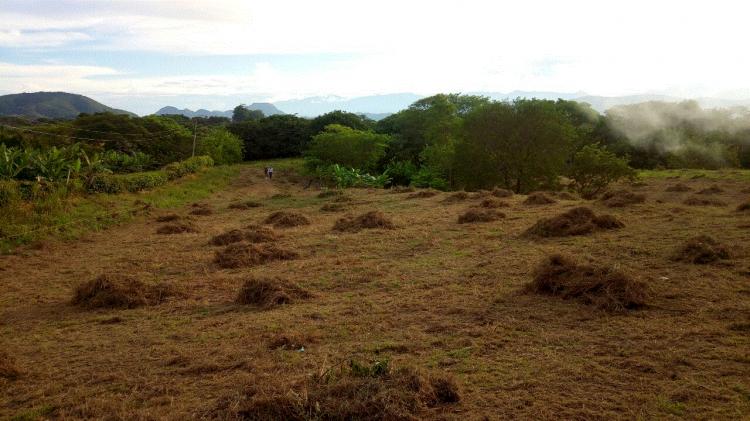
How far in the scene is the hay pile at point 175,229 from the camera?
15617mm

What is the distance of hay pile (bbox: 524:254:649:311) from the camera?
22.1 ft

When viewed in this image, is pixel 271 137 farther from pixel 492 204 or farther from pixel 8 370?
pixel 8 370

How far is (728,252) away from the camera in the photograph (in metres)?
8.70

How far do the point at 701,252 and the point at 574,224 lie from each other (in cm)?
356

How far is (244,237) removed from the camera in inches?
527

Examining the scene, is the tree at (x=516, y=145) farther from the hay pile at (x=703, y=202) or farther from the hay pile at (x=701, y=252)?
the hay pile at (x=701, y=252)

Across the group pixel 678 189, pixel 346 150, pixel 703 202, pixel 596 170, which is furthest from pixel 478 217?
pixel 346 150

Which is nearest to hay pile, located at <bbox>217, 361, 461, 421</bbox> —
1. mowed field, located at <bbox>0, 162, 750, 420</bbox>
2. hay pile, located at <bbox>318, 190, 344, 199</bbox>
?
mowed field, located at <bbox>0, 162, 750, 420</bbox>

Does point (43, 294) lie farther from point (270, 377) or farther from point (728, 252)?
point (728, 252)

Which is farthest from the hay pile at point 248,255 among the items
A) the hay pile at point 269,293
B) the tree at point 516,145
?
the tree at point 516,145

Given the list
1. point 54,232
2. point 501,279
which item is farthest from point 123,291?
point 54,232

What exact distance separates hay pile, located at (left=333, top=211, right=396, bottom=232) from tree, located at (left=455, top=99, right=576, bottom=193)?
47.7ft

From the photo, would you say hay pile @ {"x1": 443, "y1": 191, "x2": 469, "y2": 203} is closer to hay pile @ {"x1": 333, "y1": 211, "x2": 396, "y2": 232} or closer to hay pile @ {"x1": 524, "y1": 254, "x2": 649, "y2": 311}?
hay pile @ {"x1": 333, "y1": 211, "x2": 396, "y2": 232}

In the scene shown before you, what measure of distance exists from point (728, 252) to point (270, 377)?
7968mm
